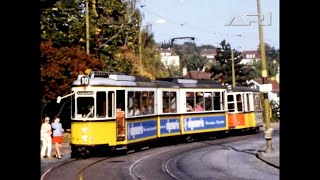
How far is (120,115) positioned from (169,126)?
533 centimetres

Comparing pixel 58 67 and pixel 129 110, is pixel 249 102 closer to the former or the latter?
pixel 58 67

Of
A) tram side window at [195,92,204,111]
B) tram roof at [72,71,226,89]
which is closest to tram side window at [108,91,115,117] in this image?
tram roof at [72,71,226,89]

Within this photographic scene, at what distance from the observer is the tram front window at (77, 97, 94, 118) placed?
18859 millimetres

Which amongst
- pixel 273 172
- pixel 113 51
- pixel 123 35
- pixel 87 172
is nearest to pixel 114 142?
pixel 87 172

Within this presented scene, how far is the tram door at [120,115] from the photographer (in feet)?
63.9

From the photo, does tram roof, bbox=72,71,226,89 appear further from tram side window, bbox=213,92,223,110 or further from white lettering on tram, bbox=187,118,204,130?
tram side window, bbox=213,92,223,110

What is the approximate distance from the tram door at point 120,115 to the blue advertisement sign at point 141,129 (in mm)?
473

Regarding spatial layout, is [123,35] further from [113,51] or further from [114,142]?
[114,142]

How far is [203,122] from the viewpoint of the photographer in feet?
90.5

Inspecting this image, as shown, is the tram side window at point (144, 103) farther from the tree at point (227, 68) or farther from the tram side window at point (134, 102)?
the tree at point (227, 68)
